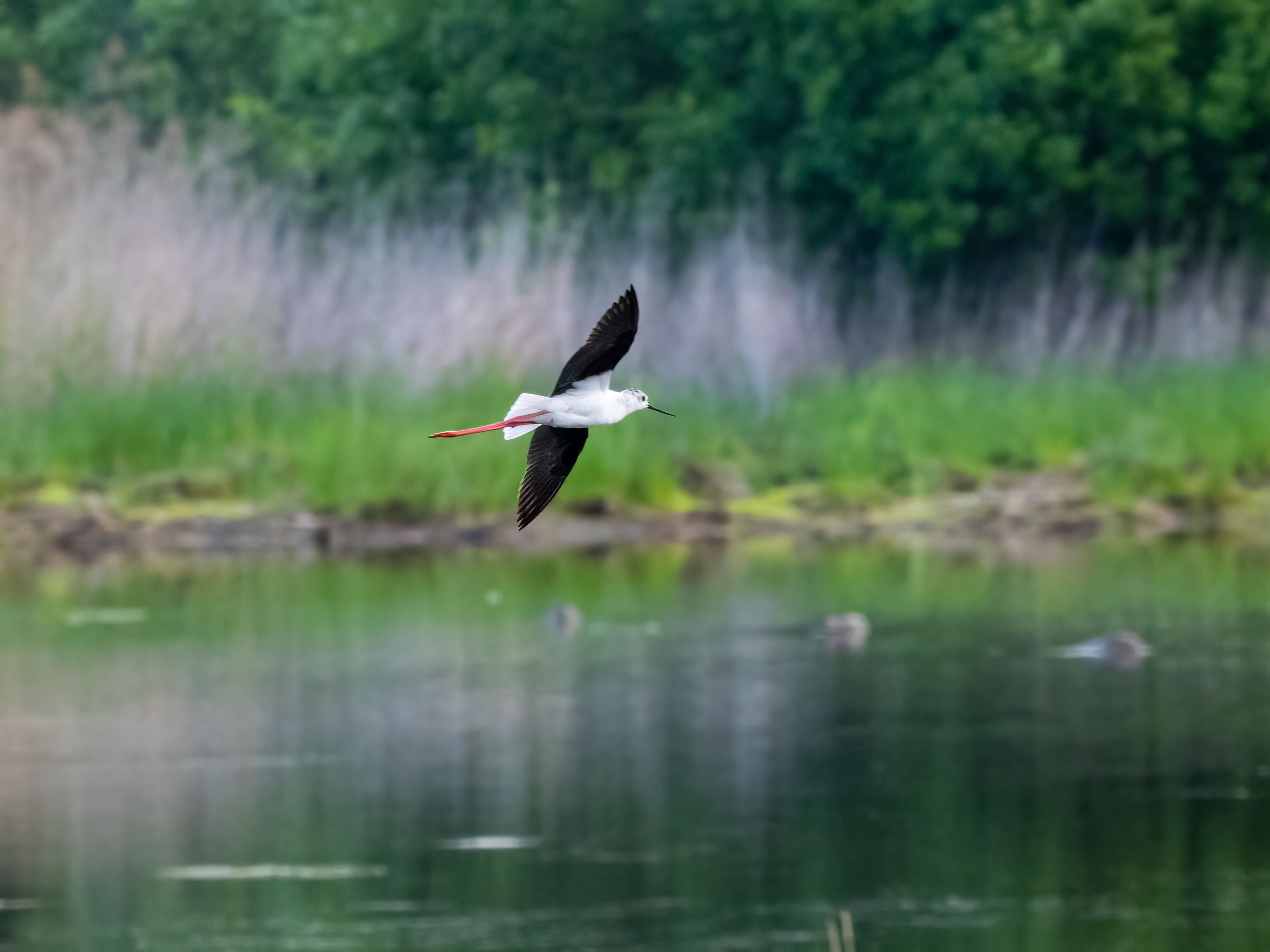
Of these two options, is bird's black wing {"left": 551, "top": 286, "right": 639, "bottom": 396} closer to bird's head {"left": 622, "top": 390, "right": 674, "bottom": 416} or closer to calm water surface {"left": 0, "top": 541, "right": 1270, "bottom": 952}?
bird's head {"left": 622, "top": 390, "right": 674, "bottom": 416}

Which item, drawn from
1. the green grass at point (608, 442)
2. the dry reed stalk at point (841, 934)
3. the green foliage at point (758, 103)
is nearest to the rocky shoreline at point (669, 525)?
the green grass at point (608, 442)

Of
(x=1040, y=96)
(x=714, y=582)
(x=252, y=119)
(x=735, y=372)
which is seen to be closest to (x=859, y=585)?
(x=714, y=582)

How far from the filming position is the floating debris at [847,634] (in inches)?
1076

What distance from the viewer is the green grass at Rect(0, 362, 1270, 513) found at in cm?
3381

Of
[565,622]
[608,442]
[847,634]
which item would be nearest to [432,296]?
[608,442]

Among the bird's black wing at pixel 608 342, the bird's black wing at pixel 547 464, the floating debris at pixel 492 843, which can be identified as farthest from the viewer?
the floating debris at pixel 492 843

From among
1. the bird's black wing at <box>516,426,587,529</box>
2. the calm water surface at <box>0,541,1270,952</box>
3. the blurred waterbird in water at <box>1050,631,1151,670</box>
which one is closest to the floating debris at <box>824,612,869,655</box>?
the calm water surface at <box>0,541,1270,952</box>

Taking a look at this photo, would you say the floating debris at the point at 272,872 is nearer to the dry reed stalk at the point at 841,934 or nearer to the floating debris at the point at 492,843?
the floating debris at the point at 492,843

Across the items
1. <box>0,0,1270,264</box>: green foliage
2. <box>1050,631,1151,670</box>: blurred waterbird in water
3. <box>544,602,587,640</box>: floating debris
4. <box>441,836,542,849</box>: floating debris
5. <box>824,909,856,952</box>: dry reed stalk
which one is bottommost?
<box>824,909,856,952</box>: dry reed stalk

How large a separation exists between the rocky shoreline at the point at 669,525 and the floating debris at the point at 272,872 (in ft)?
41.5

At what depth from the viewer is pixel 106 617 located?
29.8 m

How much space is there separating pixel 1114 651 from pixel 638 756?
5128 millimetres

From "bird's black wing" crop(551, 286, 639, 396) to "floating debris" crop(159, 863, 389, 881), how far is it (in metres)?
10.7

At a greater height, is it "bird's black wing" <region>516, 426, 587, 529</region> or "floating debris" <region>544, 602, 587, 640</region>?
"bird's black wing" <region>516, 426, 587, 529</region>
